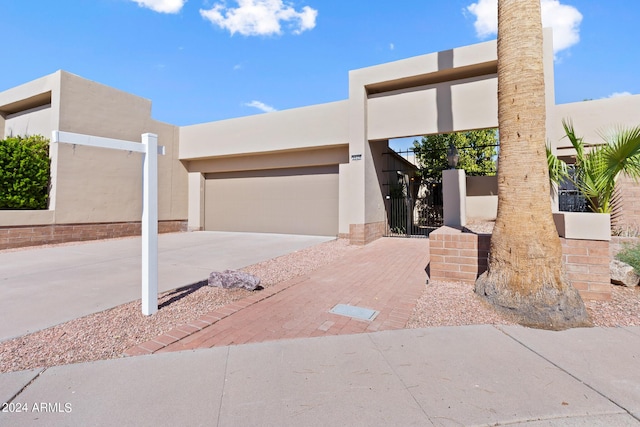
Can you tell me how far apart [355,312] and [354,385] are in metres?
1.77

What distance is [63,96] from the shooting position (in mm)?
11219

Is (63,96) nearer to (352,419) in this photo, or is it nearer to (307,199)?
(307,199)

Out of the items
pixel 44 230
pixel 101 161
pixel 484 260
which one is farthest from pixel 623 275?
pixel 101 161

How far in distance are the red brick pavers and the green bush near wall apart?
10567 millimetres

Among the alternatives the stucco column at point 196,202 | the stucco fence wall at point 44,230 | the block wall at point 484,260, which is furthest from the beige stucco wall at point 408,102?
the stucco fence wall at point 44,230

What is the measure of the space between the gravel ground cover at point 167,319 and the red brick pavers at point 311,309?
0.74 ft

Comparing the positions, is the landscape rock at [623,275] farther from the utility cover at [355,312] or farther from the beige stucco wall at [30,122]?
the beige stucco wall at [30,122]

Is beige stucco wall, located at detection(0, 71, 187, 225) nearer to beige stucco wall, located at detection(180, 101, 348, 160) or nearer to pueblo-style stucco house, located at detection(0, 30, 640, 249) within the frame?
pueblo-style stucco house, located at detection(0, 30, 640, 249)

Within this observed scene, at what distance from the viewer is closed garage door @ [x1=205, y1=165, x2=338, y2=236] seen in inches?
513

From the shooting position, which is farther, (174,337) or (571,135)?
(571,135)

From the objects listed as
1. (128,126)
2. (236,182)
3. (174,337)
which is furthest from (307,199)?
(174,337)

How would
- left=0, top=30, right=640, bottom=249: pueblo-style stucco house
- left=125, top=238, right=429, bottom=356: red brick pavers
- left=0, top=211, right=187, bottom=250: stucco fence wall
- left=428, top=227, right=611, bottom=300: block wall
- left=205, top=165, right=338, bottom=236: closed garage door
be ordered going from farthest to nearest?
left=205, top=165, right=338, bottom=236: closed garage door
left=0, top=30, right=640, bottom=249: pueblo-style stucco house
left=0, top=211, right=187, bottom=250: stucco fence wall
left=428, top=227, right=611, bottom=300: block wall
left=125, top=238, right=429, bottom=356: red brick pavers

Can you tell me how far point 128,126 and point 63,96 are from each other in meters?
2.36

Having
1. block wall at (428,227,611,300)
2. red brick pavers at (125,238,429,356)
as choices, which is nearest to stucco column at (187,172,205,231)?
red brick pavers at (125,238,429,356)
